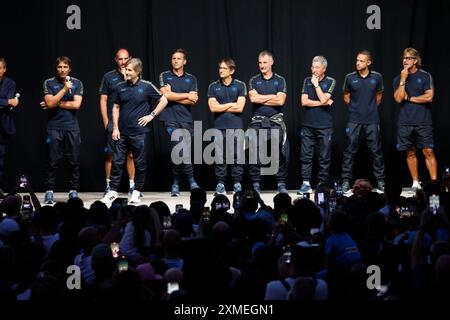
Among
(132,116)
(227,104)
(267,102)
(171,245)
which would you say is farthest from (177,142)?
(171,245)

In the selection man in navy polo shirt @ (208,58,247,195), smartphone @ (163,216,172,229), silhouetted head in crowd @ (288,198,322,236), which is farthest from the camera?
man in navy polo shirt @ (208,58,247,195)

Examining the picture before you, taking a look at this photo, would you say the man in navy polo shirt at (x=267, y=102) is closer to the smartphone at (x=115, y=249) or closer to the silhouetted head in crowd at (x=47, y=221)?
the silhouetted head in crowd at (x=47, y=221)

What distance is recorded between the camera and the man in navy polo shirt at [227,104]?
11.6 meters

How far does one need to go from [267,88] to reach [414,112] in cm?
192

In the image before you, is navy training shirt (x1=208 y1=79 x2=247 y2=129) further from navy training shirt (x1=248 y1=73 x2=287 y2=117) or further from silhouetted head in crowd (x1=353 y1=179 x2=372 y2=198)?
silhouetted head in crowd (x1=353 y1=179 x2=372 y2=198)

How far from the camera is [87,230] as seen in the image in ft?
19.5

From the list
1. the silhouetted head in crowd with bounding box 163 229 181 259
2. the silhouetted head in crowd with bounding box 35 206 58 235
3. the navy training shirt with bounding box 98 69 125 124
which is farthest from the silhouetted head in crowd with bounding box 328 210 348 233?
the navy training shirt with bounding box 98 69 125 124

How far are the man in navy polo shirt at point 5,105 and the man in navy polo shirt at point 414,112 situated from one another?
4796 mm

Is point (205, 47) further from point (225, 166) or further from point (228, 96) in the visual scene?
point (225, 166)

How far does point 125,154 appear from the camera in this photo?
36.7 ft

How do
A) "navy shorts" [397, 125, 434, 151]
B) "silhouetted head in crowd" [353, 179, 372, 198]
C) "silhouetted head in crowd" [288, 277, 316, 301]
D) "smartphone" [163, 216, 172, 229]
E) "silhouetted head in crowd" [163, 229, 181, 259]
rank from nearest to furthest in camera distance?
"silhouetted head in crowd" [288, 277, 316, 301], "silhouetted head in crowd" [163, 229, 181, 259], "smartphone" [163, 216, 172, 229], "silhouetted head in crowd" [353, 179, 372, 198], "navy shorts" [397, 125, 434, 151]

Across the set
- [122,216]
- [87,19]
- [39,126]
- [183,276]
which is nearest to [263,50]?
[87,19]

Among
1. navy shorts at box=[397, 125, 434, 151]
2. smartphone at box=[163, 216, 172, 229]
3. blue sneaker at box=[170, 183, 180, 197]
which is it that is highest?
navy shorts at box=[397, 125, 434, 151]

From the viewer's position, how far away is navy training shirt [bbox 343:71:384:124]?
11906 millimetres
